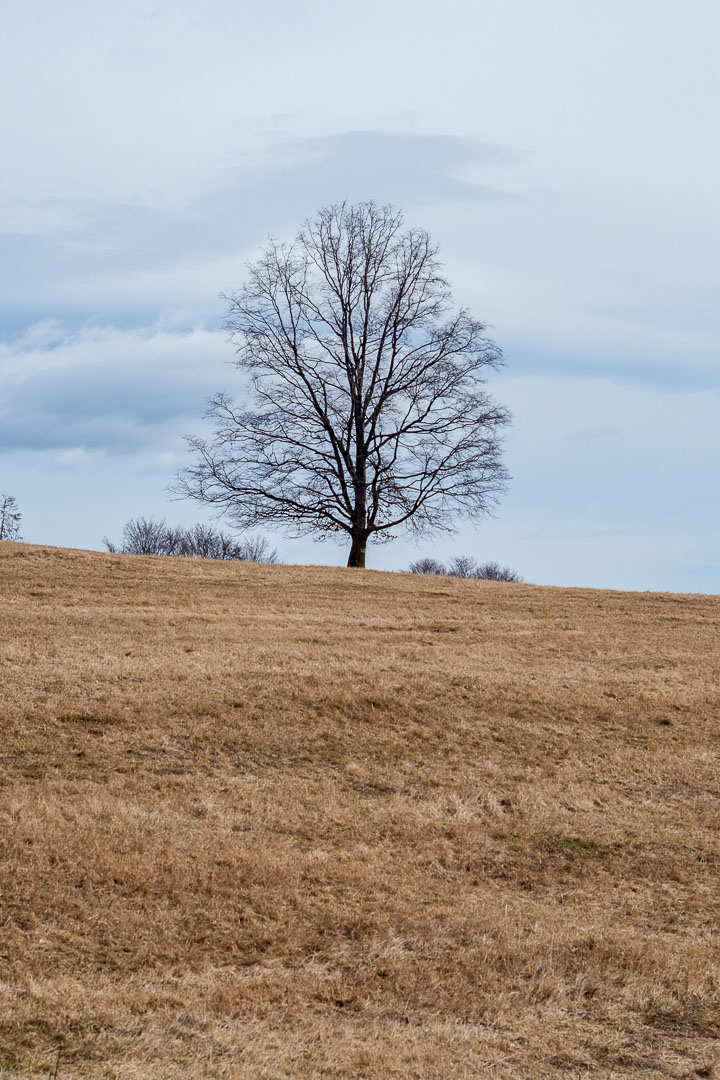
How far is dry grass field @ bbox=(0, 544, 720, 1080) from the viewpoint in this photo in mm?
5727

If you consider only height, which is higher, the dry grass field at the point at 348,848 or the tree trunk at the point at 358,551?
the tree trunk at the point at 358,551

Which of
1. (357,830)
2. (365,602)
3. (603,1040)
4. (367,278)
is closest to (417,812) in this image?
(357,830)

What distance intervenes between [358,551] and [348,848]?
20.5 m

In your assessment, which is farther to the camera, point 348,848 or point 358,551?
point 358,551

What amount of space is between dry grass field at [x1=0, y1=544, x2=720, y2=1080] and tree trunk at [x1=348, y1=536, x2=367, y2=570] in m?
10.9

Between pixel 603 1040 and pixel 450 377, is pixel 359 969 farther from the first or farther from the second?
pixel 450 377

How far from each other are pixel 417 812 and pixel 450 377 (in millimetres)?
21531

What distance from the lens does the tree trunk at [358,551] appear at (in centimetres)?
2928

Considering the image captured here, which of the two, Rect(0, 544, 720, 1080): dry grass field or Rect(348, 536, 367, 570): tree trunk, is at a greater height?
Rect(348, 536, 367, 570): tree trunk

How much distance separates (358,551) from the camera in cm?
2938

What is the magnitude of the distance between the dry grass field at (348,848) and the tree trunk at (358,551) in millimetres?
10897

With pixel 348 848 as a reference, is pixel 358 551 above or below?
above

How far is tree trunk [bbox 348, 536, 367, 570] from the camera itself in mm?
29281

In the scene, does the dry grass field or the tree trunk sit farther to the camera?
the tree trunk
